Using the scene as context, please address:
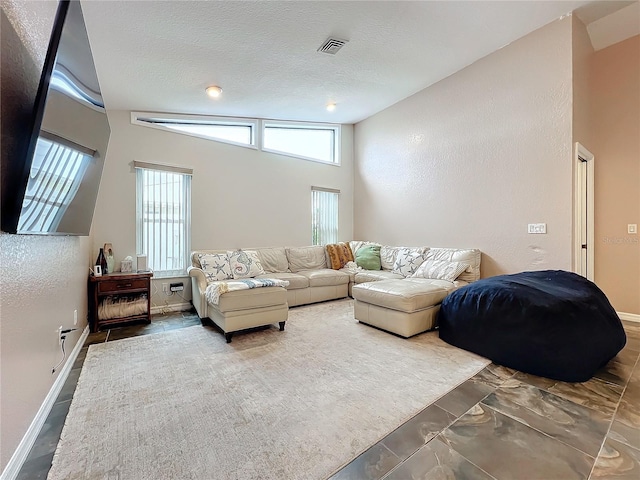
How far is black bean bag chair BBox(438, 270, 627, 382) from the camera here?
211 centimetres

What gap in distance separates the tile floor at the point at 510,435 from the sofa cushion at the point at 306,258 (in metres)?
3.07

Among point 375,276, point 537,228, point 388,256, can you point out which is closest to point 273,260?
point 375,276

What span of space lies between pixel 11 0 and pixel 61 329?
6.63 feet

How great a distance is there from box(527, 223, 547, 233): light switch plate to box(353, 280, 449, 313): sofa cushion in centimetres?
122

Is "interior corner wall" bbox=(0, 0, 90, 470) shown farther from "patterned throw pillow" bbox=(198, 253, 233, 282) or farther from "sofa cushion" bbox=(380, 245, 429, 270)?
"sofa cushion" bbox=(380, 245, 429, 270)

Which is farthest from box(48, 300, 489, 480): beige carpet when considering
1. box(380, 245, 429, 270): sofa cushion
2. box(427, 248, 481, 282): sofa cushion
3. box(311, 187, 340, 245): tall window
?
box(311, 187, 340, 245): tall window

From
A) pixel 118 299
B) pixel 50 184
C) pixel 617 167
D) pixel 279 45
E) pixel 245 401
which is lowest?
pixel 245 401

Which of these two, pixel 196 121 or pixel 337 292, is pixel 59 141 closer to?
pixel 196 121

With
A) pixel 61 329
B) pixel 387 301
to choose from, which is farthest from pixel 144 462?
pixel 387 301

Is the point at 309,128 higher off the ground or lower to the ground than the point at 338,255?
higher

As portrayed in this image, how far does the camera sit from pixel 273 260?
4652mm

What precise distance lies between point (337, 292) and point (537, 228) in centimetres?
278

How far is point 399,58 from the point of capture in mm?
3521

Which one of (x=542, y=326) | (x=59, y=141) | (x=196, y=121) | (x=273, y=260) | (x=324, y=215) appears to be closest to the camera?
(x=59, y=141)
